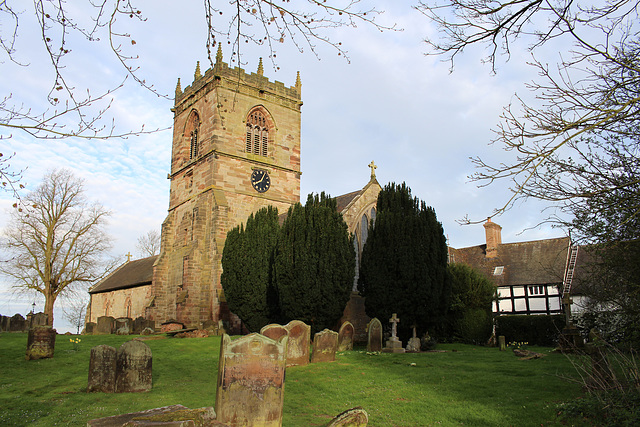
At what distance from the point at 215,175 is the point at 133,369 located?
15.5 metres

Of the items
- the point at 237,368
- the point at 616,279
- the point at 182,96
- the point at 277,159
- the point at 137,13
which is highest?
the point at 182,96

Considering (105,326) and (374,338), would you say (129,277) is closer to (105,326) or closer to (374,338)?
(105,326)

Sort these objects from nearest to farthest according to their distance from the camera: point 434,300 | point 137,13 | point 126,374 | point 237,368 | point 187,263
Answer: point 137,13 < point 237,368 < point 126,374 < point 434,300 < point 187,263

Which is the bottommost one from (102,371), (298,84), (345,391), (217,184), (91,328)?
(91,328)

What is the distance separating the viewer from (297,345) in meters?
11.7

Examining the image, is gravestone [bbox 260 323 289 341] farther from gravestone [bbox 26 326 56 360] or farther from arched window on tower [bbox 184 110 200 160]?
arched window on tower [bbox 184 110 200 160]

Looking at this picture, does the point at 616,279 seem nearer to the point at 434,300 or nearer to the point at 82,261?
the point at 434,300

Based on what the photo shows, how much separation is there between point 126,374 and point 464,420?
19.5ft

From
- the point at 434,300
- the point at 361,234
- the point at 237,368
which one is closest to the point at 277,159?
the point at 361,234

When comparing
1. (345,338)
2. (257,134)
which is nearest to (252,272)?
(345,338)

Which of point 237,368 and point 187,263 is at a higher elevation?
point 187,263

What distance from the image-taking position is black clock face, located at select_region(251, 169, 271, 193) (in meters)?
24.5

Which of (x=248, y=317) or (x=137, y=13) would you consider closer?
(x=137, y=13)

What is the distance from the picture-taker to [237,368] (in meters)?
5.93
